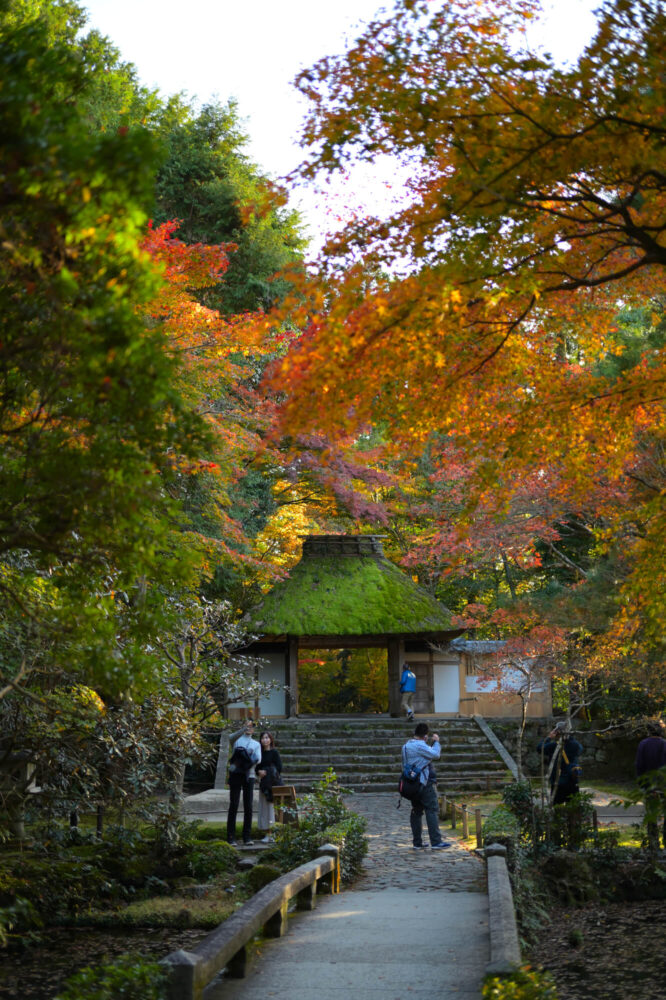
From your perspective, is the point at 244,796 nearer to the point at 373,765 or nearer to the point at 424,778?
the point at 424,778

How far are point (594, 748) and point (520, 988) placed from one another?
65.4 feet

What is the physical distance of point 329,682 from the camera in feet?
98.0

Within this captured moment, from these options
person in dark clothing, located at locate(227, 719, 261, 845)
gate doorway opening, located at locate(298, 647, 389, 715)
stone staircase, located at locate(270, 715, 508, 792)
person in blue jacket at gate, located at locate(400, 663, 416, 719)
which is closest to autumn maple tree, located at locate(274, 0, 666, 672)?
person in dark clothing, located at locate(227, 719, 261, 845)

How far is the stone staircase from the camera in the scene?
1897 cm

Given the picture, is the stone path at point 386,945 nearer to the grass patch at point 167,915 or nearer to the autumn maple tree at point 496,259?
the grass patch at point 167,915

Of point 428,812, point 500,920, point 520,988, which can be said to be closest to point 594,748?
point 428,812

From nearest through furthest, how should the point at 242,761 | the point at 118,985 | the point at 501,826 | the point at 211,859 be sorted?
the point at 118,985
the point at 501,826
the point at 211,859
the point at 242,761

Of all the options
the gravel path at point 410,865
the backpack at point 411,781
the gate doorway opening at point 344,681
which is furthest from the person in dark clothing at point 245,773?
the gate doorway opening at point 344,681

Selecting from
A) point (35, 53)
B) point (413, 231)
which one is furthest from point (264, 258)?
point (35, 53)

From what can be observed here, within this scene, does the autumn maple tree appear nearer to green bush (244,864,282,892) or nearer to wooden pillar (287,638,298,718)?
green bush (244,864,282,892)

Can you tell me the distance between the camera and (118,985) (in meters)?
4.45

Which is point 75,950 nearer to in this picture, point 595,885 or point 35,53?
point 595,885

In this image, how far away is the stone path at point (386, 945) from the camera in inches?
224

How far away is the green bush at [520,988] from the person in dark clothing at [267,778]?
26.5ft
